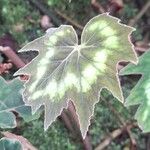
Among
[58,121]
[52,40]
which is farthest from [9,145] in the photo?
[58,121]

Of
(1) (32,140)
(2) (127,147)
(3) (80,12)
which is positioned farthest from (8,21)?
(2) (127,147)

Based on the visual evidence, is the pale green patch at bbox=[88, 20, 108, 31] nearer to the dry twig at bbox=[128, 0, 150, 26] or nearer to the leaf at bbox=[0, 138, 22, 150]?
the leaf at bbox=[0, 138, 22, 150]

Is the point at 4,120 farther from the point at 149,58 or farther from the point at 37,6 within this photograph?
the point at 37,6

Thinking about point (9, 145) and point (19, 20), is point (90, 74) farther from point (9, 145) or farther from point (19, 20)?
point (19, 20)

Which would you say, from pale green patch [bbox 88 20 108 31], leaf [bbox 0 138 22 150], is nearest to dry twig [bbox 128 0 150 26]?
pale green patch [bbox 88 20 108 31]

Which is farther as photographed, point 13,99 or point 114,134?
point 114,134

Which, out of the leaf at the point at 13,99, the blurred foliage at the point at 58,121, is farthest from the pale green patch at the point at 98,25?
the blurred foliage at the point at 58,121

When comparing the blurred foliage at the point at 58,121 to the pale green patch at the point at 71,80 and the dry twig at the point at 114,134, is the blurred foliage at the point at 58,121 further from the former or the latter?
the pale green patch at the point at 71,80
